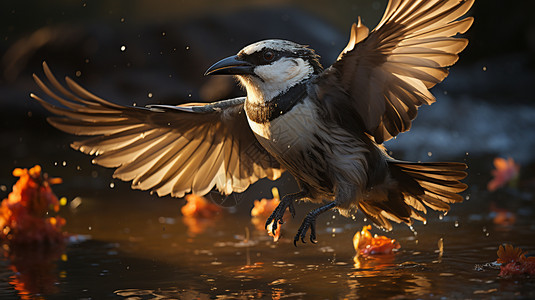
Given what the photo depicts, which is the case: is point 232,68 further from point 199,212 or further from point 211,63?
point 211,63

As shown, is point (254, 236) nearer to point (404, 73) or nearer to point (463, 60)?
point (404, 73)

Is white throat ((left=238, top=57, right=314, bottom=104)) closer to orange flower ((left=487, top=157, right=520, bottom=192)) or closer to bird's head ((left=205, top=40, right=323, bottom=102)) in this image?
bird's head ((left=205, top=40, right=323, bottom=102))

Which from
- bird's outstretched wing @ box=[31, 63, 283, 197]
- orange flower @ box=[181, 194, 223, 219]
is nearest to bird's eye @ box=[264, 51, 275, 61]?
bird's outstretched wing @ box=[31, 63, 283, 197]

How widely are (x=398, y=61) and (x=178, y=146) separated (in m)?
1.47

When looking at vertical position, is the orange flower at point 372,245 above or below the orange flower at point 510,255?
above

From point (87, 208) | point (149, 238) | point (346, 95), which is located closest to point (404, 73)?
point (346, 95)

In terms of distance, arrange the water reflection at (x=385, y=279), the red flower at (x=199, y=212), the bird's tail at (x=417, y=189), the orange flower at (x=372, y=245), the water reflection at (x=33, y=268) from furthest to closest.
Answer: the red flower at (x=199, y=212), the orange flower at (x=372, y=245), the bird's tail at (x=417, y=189), the water reflection at (x=33, y=268), the water reflection at (x=385, y=279)

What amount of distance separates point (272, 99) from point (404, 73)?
0.64 m

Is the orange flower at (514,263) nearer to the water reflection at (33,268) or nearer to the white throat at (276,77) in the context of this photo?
the white throat at (276,77)

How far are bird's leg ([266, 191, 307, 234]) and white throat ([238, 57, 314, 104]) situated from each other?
1.90 ft

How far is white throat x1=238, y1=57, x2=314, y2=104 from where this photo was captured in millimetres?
3361

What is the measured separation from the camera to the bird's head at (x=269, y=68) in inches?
132

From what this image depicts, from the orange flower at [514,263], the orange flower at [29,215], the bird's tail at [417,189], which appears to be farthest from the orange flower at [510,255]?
the orange flower at [29,215]

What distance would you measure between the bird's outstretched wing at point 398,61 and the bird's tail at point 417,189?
0.39 metres
